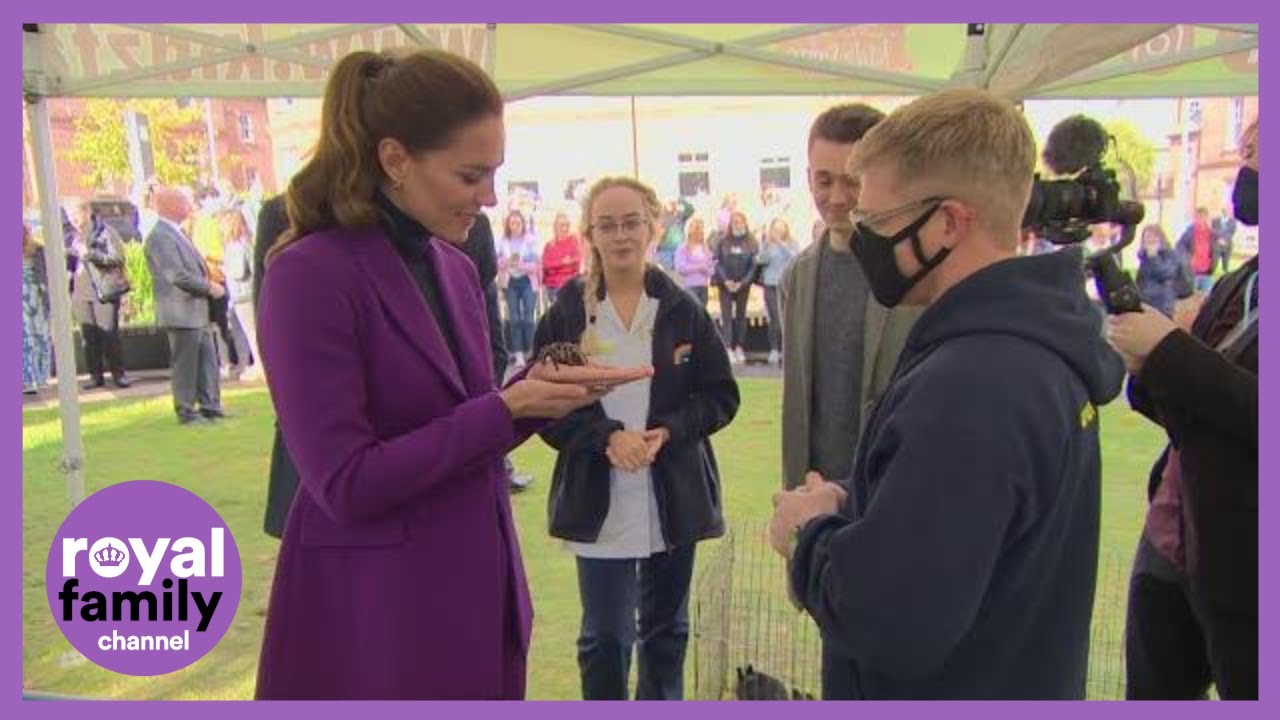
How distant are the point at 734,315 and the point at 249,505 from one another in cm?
676

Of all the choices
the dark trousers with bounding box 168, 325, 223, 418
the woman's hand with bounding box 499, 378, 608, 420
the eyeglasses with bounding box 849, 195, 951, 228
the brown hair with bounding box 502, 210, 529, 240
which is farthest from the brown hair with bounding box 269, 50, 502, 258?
the brown hair with bounding box 502, 210, 529, 240

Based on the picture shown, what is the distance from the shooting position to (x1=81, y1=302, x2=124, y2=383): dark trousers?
998cm

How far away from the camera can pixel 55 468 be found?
22.3 ft

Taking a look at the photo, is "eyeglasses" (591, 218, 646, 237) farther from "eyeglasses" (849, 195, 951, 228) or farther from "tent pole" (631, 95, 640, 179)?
"tent pole" (631, 95, 640, 179)

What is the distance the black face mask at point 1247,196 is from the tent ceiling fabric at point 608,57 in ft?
4.90

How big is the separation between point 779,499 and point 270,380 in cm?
83

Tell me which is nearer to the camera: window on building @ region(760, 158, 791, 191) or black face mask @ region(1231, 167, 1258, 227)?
black face mask @ region(1231, 167, 1258, 227)

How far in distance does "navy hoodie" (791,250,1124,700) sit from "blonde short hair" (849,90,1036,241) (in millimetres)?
93

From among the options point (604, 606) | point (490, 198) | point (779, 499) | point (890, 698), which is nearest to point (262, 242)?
point (604, 606)

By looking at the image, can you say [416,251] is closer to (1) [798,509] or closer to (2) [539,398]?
(2) [539,398]

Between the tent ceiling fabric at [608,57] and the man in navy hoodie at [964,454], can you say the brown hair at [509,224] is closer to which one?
the tent ceiling fabric at [608,57]

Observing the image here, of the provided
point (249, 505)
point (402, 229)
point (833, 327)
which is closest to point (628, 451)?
point (833, 327)

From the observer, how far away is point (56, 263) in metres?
3.71

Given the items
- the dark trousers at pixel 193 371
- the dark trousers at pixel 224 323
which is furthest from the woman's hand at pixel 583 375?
the dark trousers at pixel 224 323
